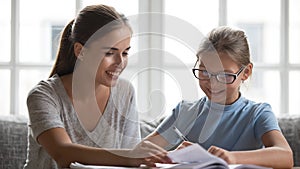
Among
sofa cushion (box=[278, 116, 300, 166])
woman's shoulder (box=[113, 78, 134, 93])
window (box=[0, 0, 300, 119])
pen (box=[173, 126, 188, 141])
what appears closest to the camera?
pen (box=[173, 126, 188, 141])

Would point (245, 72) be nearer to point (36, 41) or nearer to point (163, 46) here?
point (163, 46)

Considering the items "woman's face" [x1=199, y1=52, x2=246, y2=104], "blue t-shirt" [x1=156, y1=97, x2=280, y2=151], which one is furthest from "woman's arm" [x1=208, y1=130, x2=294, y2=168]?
A: "woman's face" [x1=199, y1=52, x2=246, y2=104]

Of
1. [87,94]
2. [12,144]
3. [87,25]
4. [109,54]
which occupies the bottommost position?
[12,144]

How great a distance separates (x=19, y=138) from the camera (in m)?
2.50

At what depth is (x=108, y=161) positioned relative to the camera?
163cm

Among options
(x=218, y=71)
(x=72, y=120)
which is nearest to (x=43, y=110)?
(x=72, y=120)

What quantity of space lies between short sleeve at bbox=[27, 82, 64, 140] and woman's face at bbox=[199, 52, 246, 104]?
0.52m

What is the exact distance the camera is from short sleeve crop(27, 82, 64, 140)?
184 cm

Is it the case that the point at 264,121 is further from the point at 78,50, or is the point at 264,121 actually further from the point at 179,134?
the point at 78,50

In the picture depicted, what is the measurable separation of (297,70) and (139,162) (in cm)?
159

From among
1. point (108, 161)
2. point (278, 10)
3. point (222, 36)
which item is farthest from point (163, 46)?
point (108, 161)

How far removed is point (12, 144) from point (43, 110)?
671 mm

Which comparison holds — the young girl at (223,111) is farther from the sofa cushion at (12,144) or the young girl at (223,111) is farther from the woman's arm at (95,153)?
the sofa cushion at (12,144)

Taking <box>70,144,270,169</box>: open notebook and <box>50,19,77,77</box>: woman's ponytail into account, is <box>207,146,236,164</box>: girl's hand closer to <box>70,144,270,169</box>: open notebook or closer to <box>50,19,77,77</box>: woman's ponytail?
Answer: <box>70,144,270,169</box>: open notebook
